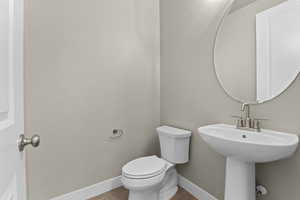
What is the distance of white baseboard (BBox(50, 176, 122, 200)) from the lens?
1590 millimetres

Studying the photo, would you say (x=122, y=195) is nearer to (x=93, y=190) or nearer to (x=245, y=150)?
(x=93, y=190)

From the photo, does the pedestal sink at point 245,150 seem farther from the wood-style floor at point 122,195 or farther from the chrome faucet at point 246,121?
the wood-style floor at point 122,195

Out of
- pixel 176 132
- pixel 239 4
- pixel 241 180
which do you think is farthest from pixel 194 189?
pixel 239 4

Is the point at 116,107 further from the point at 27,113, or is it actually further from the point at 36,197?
the point at 36,197

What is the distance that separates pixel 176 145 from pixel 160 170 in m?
0.32

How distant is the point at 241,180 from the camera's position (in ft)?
3.60

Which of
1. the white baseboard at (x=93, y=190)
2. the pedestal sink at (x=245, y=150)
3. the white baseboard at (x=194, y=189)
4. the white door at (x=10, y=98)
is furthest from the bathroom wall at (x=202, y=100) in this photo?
the white door at (x=10, y=98)

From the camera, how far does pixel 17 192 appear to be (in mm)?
582

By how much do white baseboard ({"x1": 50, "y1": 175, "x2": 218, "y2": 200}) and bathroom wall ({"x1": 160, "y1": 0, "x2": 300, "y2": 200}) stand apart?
62 millimetres

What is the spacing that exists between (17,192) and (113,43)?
154 cm

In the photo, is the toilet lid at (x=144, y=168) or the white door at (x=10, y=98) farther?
the toilet lid at (x=144, y=168)

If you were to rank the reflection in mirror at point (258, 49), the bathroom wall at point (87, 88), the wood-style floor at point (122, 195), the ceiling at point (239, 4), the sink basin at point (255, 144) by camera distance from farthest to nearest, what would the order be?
the wood-style floor at point (122, 195) < the bathroom wall at point (87, 88) < the ceiling at point (239, 4) < the reflection in mirror at point (258, 49) < the sink basin at point (255, 144)

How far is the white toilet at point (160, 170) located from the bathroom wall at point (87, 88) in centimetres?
39

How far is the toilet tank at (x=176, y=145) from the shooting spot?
65.1 inches
